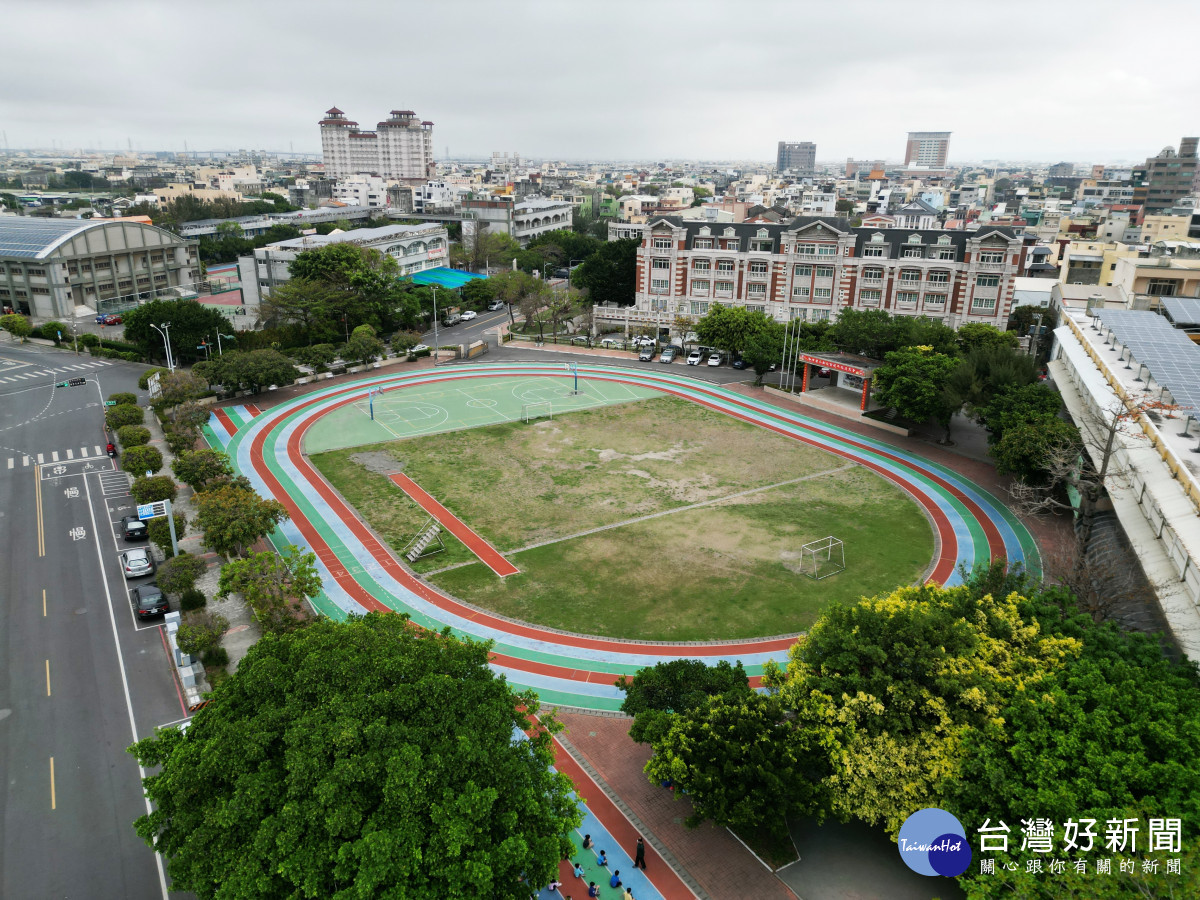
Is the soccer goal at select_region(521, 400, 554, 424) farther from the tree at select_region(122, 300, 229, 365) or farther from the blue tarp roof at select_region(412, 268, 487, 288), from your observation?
the blue tarp roof at select_region(412, 268, 487, 288)

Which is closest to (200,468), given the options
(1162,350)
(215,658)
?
(215,658)

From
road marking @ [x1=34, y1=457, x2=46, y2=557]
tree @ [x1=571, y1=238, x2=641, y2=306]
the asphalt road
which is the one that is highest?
tree @ [x1=571, y1=238, x2=641, y2=306]

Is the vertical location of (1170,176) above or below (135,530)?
above

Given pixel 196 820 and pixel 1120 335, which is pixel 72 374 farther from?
pixel 1120 335

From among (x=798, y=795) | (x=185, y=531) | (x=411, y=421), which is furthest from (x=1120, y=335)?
(x=185, y=531)

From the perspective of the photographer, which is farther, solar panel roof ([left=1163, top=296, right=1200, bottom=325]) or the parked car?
solar panel roof ([left=1163, top=296, right=1200, bottom=325])

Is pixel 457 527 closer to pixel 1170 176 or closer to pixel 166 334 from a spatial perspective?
pixel 166 334

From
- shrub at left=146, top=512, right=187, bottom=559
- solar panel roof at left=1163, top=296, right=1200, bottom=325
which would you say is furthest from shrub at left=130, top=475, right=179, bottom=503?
solar panel roof at left=1163, top=296, right=1200, bottom=325
